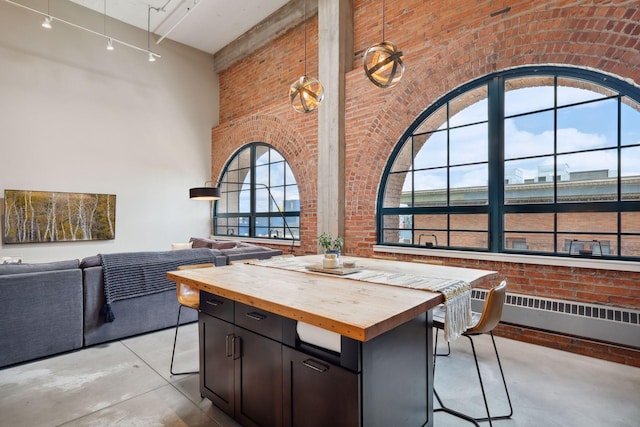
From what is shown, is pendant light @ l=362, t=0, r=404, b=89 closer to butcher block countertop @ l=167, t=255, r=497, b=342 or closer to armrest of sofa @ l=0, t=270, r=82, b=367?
butcher block countertop @ l=167, t=255, r=497, b=342

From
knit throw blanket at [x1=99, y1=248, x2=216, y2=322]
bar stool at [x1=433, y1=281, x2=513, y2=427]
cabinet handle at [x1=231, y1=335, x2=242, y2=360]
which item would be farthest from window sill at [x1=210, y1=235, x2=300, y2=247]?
bar stool at [x1=433, y1=281, x2=513, y2=427]

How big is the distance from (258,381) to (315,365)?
0.47 m

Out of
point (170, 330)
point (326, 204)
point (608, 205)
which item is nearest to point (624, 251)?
point (608, 205)

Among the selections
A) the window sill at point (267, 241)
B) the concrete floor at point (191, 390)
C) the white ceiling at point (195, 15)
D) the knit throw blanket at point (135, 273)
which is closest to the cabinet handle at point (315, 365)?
the concrete floor at point (191, 390)

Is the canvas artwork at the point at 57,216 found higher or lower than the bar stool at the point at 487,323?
higher

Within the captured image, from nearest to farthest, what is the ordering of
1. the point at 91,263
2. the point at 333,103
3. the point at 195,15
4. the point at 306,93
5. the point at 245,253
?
the point at 306,93, the point at 91,263, the point at 245,253, the point at 333,103, the point at 195,15

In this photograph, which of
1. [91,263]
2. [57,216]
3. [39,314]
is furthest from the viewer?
[57,216]

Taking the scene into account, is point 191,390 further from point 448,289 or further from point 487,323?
point 487,323

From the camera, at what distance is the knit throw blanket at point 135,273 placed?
10.1ft

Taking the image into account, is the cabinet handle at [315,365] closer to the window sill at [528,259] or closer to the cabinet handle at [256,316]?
the cabinet handle at [256,316]

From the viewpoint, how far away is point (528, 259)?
313 centimetres

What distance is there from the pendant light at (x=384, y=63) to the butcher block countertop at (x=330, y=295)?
142 centimetres

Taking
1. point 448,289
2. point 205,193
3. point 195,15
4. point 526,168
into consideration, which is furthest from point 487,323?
point 195,15

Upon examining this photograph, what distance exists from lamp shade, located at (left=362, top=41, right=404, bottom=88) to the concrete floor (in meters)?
2.27
